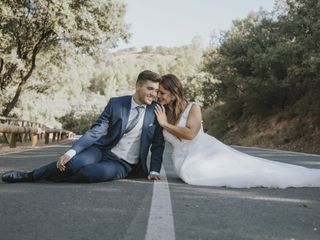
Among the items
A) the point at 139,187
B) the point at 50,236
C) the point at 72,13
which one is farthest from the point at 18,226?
the point at 72,13

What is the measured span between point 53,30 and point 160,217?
1896 cm

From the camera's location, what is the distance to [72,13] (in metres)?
20.9

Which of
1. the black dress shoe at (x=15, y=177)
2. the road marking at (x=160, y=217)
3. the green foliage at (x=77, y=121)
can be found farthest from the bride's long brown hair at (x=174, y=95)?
the green foliage at (x=77, y=121)

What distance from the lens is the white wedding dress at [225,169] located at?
22.0 ft

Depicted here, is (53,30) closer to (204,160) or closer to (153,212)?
(204,160)

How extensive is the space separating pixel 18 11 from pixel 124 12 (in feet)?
16.4

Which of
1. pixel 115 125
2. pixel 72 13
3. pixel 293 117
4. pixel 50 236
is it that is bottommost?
pixel 50 236

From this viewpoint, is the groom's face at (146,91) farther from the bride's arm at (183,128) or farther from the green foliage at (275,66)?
the green foliage at (275,66)

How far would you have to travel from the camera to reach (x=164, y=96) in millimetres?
7055

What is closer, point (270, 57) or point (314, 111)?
Answer: point (314, 111)

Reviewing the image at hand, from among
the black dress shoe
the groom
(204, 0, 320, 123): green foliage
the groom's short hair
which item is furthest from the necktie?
(204, 0, 320, 123): green foliage

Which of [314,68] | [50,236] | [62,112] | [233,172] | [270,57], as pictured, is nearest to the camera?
[50,236]

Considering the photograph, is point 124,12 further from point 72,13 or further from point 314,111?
point 314,111

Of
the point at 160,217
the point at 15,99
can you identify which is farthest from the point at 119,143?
the point at 15,99
